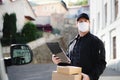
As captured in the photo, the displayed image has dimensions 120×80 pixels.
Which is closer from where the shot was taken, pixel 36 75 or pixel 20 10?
pixel 36 75

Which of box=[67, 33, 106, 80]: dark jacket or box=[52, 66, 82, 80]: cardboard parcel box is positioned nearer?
box=[52, 66, 82, 80]: cardboard parcel box

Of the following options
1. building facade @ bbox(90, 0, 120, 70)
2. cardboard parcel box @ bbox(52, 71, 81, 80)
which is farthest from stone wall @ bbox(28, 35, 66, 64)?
cardboard parcel box @ bbox(52, 71, 81, 80)

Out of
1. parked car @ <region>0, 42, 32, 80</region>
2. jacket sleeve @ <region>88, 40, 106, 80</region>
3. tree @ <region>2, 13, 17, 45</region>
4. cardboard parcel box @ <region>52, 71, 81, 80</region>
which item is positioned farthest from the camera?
tree @ <region>2, 13, 17, 45</region>

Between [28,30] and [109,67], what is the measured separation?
22129 millimetres

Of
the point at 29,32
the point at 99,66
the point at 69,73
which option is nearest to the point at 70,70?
the point at 69,73

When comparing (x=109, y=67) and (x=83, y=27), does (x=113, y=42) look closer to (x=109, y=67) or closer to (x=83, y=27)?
(x=109, y=67)

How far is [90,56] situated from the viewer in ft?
14.7

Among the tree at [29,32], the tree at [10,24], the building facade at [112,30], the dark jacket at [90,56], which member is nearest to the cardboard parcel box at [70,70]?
the dark jacket at [90,56]

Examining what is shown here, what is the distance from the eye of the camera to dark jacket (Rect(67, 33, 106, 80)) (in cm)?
439

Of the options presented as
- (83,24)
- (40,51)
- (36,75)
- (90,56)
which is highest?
(83,24)

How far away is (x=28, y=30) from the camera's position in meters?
47.7

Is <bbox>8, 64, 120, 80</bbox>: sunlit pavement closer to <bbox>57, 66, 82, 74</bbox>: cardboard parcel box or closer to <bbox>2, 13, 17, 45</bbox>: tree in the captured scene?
<bbox>57, 66, 82, 74</bbox>: cardboard parcel box

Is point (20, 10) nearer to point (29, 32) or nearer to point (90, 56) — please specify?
point (29, 32)

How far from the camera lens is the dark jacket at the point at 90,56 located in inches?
173
